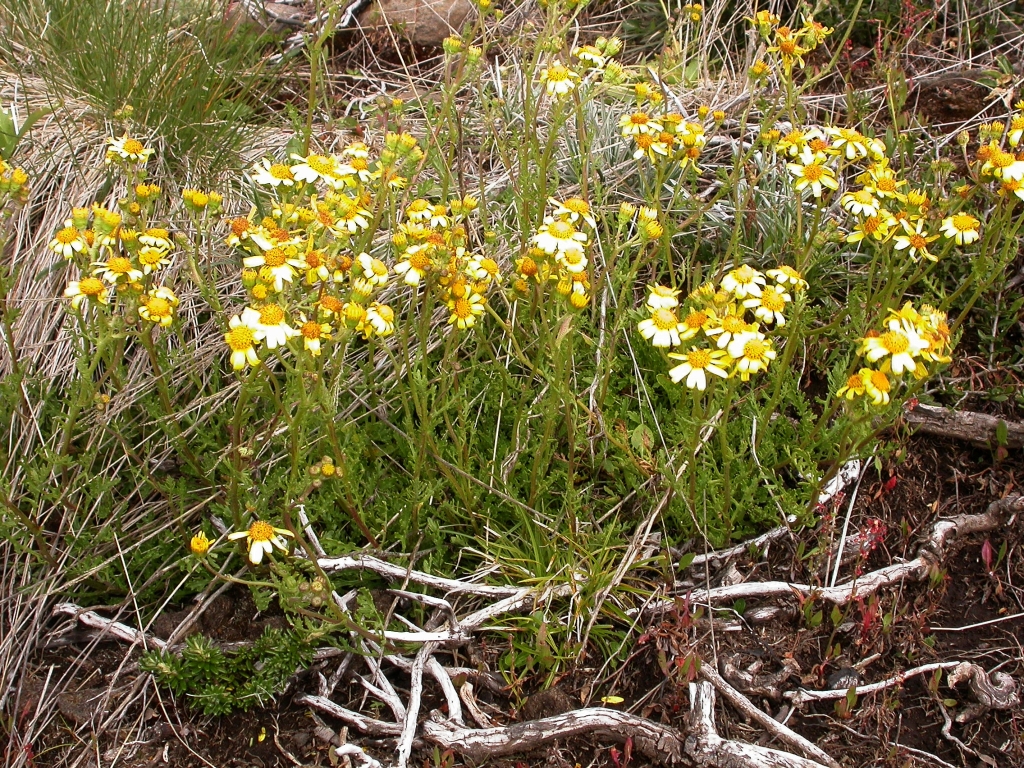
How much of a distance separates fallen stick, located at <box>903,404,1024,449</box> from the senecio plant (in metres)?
0.26

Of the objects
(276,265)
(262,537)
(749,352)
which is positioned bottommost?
(262,537)

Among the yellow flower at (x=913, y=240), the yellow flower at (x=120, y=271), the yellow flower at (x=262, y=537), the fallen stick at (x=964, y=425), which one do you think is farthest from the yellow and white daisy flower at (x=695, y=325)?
the yellow flower at (x=120, y=271)

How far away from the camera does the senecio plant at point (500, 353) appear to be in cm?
182

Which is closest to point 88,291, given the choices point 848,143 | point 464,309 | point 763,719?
point 464,309

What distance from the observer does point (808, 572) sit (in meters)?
2.26

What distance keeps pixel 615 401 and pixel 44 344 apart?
1697 mm

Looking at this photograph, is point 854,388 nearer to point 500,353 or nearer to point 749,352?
point 749,352

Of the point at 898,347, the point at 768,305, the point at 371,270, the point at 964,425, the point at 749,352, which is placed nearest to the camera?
the point at 898,347

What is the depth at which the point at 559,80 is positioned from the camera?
2275 mm

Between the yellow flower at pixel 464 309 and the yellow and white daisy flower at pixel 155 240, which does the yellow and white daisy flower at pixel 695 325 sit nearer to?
the yellow flower at pixel 464 309

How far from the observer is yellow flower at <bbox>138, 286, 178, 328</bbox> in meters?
1.85

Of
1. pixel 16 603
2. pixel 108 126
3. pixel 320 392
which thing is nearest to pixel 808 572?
pixel 320 392

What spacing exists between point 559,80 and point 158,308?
3.90 feet

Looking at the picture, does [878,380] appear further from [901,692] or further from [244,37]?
[244,37]
